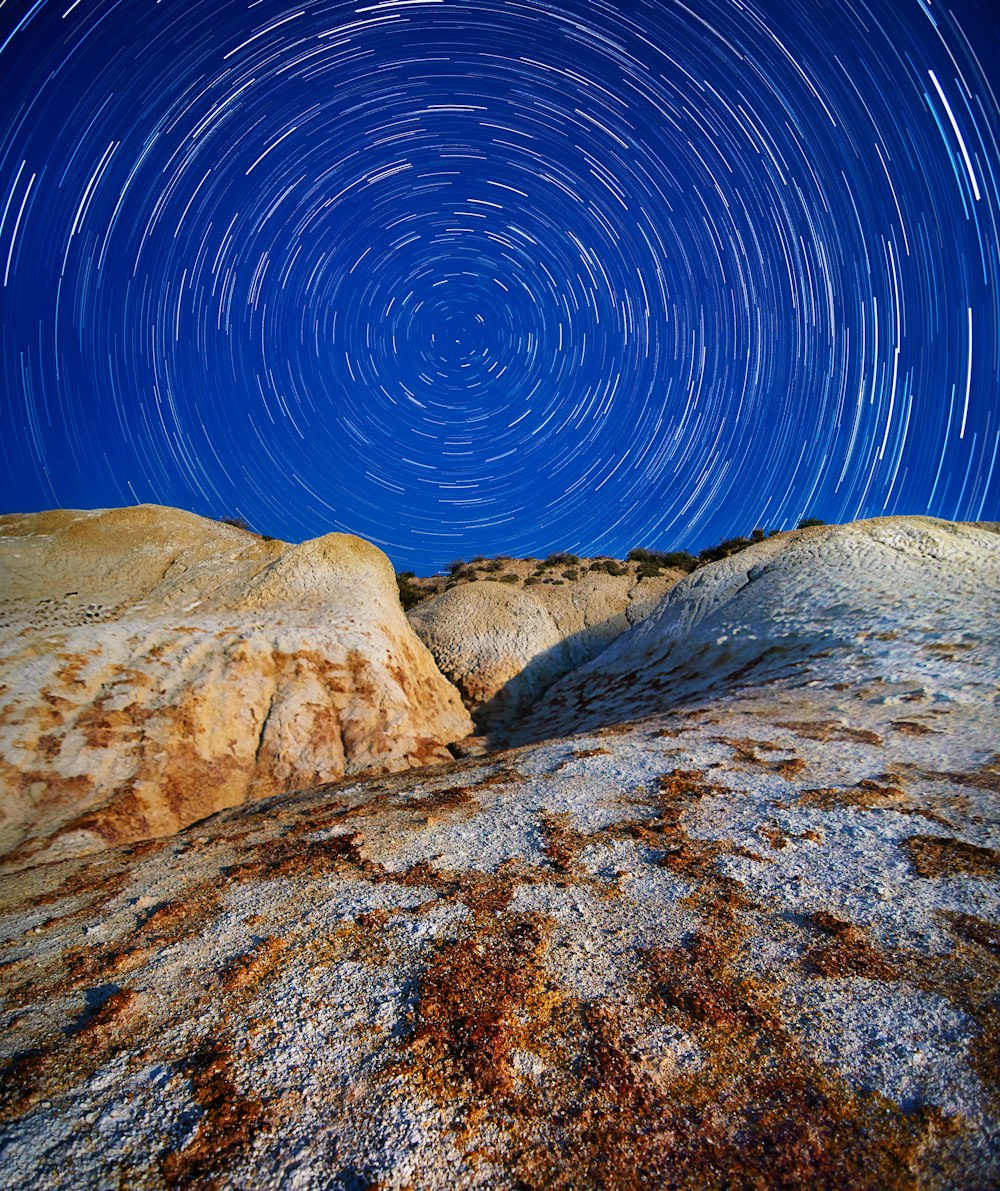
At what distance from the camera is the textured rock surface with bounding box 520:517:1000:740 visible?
1189 cm

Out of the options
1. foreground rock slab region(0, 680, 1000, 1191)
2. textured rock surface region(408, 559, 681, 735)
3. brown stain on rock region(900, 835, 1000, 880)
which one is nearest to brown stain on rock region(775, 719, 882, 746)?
foreground rock slab region(0, 680, 1000, 1191)

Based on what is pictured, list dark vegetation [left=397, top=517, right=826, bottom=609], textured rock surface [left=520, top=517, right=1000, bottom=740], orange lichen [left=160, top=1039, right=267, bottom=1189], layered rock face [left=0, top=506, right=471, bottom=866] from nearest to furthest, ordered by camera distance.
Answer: orange lichen [left=160, top=1039, right=267, bottom=1189]
layered rock face [left=0, top=506, right=471, bottom=866]
textured rock surface [left=520, top=517, right=1000, bottom=740]
dark vegetation [left=397, top=517, right=826, bottom=609]

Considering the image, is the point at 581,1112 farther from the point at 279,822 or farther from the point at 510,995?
the point at 279,822

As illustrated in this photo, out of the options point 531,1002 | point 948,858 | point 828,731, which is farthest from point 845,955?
point 828,731

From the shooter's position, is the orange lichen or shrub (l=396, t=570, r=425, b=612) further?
shrub (l=396, t=570, r=425, b=612)

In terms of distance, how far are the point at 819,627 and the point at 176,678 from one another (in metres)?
16.3

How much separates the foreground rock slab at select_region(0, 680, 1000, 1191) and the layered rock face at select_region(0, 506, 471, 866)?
4.30m

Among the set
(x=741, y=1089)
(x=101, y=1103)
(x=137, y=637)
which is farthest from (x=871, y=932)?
(x=137, y=637)

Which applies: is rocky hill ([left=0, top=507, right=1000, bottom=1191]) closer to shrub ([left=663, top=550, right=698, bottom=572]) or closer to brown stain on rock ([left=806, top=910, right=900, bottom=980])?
brown stain on rock ([left=806, top=910, right=900, bottom=980])

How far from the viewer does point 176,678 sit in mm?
12539

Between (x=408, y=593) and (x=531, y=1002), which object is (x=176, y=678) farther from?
(x=408, y=593)

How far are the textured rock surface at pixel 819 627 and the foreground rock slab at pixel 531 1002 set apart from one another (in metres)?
6.22

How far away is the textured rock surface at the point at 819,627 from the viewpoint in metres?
11.9

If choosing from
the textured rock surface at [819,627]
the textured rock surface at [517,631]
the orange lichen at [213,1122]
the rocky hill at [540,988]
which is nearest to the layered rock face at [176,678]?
the rocky hill at [540,988]
